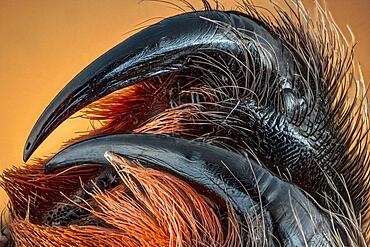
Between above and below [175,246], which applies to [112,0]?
above

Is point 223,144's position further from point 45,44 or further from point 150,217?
point 45,44

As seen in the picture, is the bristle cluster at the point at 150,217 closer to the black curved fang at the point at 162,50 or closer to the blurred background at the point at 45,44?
the black curved fang at the point at 162,50

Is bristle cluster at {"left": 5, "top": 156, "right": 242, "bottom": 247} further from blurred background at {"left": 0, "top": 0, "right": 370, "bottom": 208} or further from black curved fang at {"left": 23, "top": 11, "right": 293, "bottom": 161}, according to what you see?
blurred background at {"left": 0, "top": 0, "right": 370, "bottom": 208}

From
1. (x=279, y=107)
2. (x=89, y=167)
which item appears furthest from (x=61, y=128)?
(x=279, y=107)

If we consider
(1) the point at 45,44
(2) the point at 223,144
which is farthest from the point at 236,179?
(1) the point at 45,44

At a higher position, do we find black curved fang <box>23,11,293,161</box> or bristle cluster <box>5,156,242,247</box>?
black curved fang <box>23,11,293,161</box>

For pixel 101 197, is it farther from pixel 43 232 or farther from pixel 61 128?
pixel 61 128

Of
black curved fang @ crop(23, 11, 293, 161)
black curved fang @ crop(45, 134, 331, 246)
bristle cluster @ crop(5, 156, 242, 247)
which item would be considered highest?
black curved fang @ crop(23, 11, 293, 161)

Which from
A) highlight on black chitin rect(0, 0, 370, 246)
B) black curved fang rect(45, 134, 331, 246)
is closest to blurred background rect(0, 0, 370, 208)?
highlight on black chitin rect(0, 0, 370, 246)
